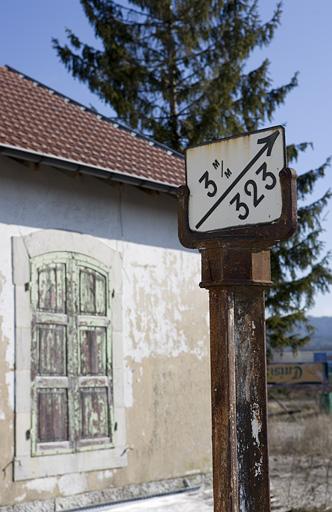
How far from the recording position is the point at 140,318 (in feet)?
28.9

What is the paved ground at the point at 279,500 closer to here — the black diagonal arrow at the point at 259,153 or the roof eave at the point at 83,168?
the roof eave at the point at 83,168


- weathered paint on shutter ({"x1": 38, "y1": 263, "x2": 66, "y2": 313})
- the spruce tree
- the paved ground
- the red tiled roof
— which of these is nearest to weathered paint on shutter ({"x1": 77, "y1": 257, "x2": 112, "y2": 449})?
weathered paint on shutter ({"x1": 38, "y1": 263, "x2": 66, "y2": 313})

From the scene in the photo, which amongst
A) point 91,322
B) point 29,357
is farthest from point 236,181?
point 91,322

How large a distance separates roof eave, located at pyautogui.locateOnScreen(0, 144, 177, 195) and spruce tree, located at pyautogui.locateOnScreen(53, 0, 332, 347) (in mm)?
9605

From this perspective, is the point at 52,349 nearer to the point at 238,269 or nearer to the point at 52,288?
the point at 52,288

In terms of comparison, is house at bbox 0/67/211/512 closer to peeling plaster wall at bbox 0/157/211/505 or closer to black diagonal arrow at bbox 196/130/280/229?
peeling plaster wall at bbox 0/157/211/505

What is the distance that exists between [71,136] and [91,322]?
6.75 feet

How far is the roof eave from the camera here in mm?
7363

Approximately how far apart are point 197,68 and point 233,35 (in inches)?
43.2

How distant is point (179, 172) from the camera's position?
9797 millimetres

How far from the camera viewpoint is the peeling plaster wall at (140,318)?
24.8 feet

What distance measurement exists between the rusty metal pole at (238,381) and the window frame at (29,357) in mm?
4640

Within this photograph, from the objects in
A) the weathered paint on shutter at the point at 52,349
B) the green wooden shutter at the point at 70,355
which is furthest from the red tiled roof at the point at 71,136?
the weathered paint on shutter at the point at 52,349

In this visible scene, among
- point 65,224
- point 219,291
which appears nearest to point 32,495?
point 65,224
